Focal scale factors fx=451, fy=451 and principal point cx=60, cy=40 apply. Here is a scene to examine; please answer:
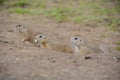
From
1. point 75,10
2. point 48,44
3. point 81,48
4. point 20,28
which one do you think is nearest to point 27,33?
point 20,28

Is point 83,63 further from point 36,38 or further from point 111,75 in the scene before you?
point 36,38

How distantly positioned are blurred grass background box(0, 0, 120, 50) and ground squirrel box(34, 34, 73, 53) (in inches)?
136

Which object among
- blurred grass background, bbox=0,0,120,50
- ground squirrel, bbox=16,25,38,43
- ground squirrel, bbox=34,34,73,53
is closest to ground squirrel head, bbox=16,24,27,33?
ground squirrel, bbox=16,25,38,43

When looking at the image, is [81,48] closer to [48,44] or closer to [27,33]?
[48,44]

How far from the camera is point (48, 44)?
482 inches

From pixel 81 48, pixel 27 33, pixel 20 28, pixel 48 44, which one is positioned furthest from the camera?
pixel 20 28

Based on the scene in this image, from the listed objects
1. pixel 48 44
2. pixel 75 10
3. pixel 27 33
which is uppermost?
pixel 48 44

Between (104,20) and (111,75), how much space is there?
308 inches

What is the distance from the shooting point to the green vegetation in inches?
639

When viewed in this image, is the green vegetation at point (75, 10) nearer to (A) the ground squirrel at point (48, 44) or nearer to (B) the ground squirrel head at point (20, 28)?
(B) the ground squirrel head at point (20, 28)

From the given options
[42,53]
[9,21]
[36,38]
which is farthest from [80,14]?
[42,53]

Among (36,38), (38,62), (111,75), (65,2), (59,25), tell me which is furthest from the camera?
(65,2)

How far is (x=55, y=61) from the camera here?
9297mm

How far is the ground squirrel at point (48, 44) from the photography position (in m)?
11.9
